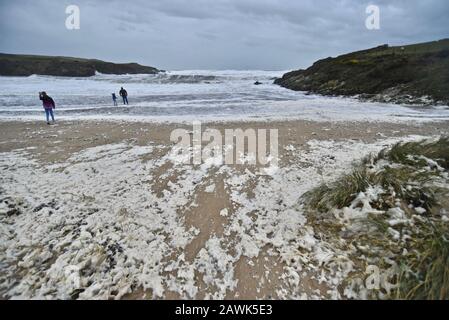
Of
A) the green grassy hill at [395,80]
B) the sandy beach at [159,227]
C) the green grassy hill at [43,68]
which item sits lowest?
the sandy beach at [159,227]

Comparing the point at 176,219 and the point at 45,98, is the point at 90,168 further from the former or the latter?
the point at 45,98

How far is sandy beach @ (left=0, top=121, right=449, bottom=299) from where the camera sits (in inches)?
124

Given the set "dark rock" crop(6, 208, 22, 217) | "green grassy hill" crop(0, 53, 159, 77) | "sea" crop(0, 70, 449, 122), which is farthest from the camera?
"green grassy hill" crop(0, 53, 159, 77)

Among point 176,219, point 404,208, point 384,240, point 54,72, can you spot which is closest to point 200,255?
point 176,219

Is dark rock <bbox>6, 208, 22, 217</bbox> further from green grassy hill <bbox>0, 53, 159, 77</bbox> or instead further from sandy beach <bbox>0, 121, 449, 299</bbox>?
green grassy hill <bbox>0, 53, 159, 77</bbox>

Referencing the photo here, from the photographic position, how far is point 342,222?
3.90 meters

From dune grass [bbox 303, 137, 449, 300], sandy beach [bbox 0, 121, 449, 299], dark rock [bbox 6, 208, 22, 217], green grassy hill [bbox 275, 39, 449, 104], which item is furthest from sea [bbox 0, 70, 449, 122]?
dark rock [bbox 6, 208, 22, 217]

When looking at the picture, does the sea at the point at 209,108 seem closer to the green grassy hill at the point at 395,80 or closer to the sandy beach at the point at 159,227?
the green grassy hill at the point at 395,80

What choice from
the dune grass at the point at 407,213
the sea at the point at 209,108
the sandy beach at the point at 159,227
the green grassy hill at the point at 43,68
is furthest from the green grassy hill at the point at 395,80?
the green grassy hill at the point at 43,68

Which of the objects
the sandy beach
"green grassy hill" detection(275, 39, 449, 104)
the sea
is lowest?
the sandy beach

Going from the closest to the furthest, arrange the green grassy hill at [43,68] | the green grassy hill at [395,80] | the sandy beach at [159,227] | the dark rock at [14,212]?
the sandy beach at [159,227] < the dark rock at [14,212] < the green grassy hill at [395,80] < the green grassy hill at [43,68]

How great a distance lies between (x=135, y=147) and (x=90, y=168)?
1.93m

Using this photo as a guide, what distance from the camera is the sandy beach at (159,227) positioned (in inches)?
124

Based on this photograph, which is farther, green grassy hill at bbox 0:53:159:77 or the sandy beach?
green grassy hill at bbox 0:53:159:77
